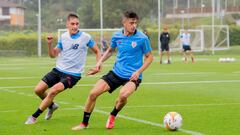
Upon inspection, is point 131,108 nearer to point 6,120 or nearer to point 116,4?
point 6,120

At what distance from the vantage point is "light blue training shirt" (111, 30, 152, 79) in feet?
35.5

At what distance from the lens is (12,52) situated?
194 ft

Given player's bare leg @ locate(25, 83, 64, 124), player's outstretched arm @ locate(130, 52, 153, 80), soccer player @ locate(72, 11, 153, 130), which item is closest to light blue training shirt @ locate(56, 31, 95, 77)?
player's bare leg @ locate(25, 83, 64, 124)

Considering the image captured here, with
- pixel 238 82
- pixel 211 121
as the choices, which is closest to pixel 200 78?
pixel 238 82

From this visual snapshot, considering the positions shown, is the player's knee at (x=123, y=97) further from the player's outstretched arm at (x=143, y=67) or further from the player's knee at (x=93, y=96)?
the player's knee at (x=93, y=96)

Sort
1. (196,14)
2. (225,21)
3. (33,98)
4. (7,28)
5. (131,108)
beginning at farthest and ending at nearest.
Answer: (196,14), (225,21), (7,28), (33,98), (131,108)

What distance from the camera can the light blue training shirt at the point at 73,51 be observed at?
11797 millimetres

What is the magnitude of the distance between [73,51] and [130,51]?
1.42 metres

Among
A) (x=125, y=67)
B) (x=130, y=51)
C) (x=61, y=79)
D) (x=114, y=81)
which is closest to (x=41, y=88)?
(x=61, y=79)

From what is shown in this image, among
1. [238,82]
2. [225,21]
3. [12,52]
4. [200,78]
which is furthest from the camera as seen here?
[225,21]

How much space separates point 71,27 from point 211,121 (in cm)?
302

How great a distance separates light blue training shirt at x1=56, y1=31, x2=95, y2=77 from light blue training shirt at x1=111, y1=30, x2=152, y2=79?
1.02 meters

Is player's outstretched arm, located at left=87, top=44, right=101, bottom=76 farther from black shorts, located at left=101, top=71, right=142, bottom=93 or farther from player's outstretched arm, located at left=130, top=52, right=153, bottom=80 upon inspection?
player's outstretched arm, located at left=130, top=52, right=153, bottom=80

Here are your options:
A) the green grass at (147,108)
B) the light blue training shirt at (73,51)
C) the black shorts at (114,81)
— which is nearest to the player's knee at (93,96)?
the black shorts at (114,81)
